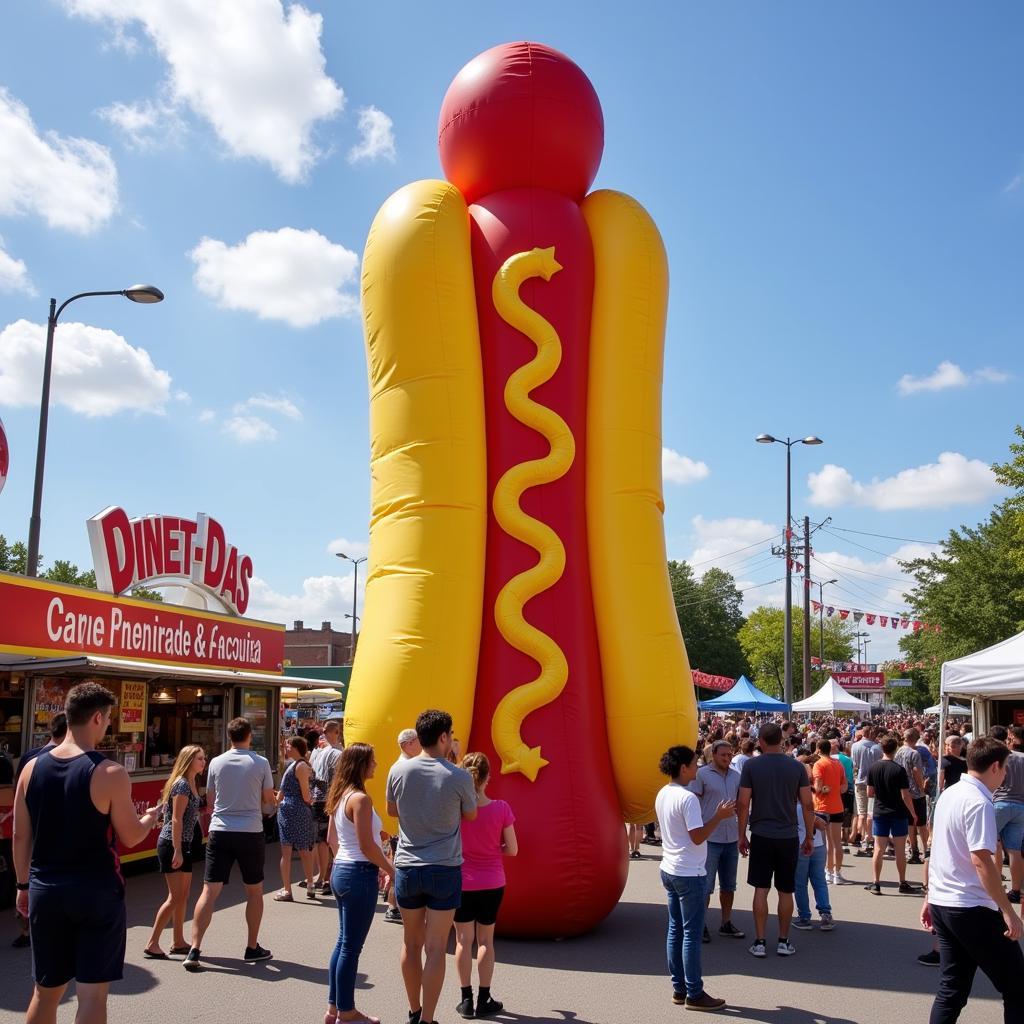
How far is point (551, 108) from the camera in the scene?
27.5 ft

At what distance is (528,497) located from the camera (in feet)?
25.0

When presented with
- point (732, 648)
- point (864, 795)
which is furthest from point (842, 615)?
point (732, 648)

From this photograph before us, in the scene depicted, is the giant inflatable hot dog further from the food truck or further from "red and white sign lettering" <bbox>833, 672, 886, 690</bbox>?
"red and white sign lettering" <bbox>833, 672, 886, 690</bbox>

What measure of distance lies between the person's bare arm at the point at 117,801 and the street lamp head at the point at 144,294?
30.5 ft

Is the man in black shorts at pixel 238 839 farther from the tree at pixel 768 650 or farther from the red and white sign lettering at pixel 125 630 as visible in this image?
the tree at pixel 768 650

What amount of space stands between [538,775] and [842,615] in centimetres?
3142

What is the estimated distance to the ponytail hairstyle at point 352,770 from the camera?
5.36 m

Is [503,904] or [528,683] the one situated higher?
[528,683]

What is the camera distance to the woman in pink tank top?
17.7ft

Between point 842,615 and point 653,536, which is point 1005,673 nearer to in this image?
point 653,536

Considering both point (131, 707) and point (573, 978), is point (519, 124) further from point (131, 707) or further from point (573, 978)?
point (131, 707)

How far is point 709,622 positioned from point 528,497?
198ft

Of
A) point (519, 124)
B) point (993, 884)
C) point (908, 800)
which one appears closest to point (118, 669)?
point (519, 124)

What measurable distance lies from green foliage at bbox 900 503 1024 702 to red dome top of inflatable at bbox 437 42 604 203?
77.9 feet
